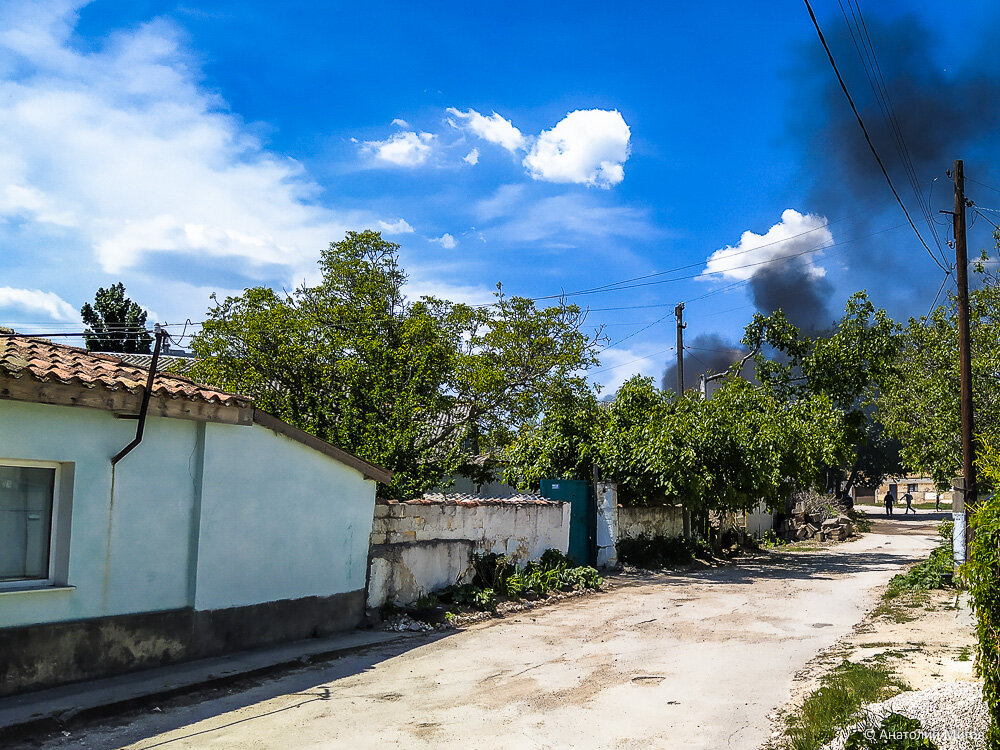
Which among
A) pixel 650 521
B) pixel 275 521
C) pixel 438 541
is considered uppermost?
pixel 275 521

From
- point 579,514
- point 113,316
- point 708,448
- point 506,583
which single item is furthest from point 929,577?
point 113,316

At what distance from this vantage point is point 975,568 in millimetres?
4770

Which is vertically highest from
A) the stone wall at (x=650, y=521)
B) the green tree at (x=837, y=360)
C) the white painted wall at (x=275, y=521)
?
the green tree at (x=837, y=360)

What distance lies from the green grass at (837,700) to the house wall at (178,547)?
5693mm

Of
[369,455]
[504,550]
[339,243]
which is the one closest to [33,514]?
[369,455]

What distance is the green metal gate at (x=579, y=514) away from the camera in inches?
668

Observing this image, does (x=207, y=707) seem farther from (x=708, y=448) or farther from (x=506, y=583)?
(x=708, y=448)

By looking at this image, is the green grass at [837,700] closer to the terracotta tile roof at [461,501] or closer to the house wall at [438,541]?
the house wall at [438,541]

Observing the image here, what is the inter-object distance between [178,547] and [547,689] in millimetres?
4030

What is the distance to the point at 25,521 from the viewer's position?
7289 millimetres

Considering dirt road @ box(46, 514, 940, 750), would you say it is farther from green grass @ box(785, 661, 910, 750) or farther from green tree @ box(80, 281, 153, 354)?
green tree @ box(80, 281, 153, 354)

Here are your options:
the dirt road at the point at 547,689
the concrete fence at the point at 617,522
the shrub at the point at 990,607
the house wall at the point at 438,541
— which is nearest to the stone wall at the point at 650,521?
the concrete fence at the point at 617,522

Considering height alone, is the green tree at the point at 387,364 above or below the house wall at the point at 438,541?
above

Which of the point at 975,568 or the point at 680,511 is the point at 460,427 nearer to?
the point at 680,511
